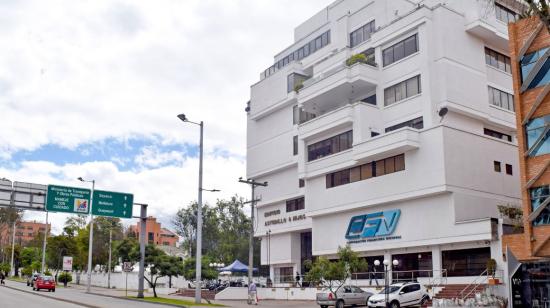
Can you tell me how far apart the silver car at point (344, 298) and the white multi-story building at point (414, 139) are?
238 inches

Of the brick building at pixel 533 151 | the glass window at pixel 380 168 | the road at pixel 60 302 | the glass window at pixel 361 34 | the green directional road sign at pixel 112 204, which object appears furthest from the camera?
the glass window at pixel 361 34

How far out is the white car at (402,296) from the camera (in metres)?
32.3

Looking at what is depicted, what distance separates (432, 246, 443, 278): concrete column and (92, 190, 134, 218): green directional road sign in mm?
21770

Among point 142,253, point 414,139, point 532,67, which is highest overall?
point 532,67

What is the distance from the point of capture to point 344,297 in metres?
35.9

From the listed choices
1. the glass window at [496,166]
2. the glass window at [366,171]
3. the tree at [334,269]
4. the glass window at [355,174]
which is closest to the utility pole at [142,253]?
the tree at [334,269]

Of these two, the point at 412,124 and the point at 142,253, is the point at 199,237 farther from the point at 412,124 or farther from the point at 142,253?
the point at 412,124

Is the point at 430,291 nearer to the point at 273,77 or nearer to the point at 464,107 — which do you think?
the point at 464,107

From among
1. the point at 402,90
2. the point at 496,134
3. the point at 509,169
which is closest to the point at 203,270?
the point at 402,90

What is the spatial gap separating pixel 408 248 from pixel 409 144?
24.7ft

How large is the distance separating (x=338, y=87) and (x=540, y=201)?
22177 mm

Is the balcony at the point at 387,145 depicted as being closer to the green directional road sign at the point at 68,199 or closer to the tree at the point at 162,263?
the tree at the point at 162,263

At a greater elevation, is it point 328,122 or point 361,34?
point 361,34

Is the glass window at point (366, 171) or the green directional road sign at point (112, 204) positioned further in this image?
the glass window at point (366, 171)
